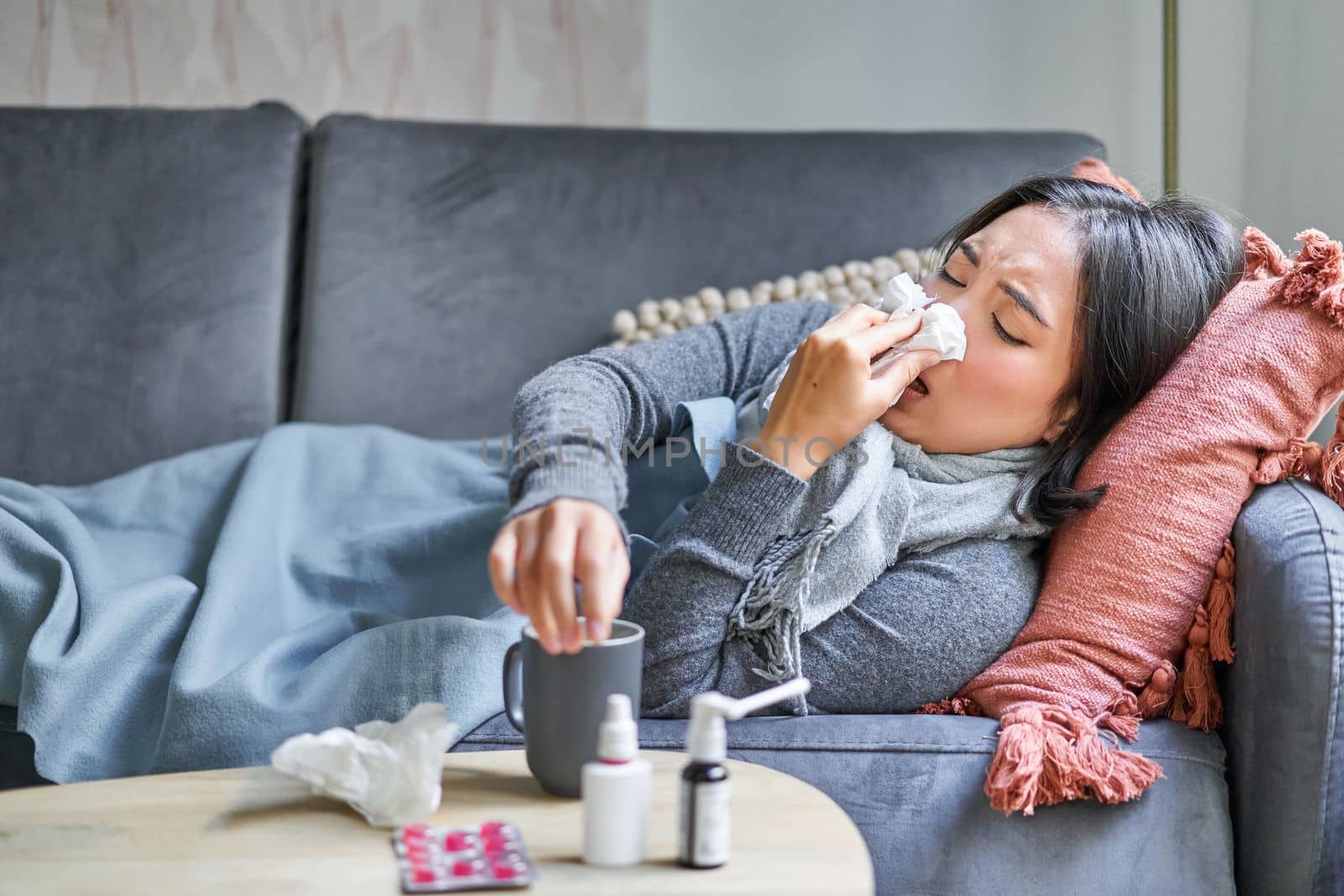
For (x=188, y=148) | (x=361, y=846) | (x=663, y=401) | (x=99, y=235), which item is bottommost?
(x=361, y=846)

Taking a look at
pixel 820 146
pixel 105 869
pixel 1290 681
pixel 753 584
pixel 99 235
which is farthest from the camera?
pixel 820 146

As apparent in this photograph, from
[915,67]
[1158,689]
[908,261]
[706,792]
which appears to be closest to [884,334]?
[1158,689]

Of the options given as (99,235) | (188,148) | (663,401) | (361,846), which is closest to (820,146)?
(663,401)

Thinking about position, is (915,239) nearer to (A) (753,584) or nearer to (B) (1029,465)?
(B) (1029,465)

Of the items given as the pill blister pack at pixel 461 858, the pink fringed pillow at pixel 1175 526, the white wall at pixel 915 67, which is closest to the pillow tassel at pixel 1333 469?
the pink fringed pillow at pixel 1175 526

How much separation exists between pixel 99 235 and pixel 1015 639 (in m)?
1.40

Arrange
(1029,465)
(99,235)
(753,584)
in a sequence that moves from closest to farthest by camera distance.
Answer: (753,584)
(1029,465)
(99,235)

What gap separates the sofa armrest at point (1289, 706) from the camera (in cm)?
92

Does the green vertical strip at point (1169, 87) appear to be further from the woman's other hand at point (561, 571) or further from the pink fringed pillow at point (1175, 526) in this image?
the woman's other hand at point (561, 571)

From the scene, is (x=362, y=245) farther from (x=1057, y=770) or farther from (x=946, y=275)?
(x=1057, y=770)

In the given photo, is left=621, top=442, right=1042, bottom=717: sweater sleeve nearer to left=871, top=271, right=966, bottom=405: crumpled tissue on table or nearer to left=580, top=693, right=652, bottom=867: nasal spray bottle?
left=871, top=271, right=966, bottom=405: crumpled tissue on table

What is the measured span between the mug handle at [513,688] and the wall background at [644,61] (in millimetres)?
1758

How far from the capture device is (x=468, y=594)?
4.13 ft

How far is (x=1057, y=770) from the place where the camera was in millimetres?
922
